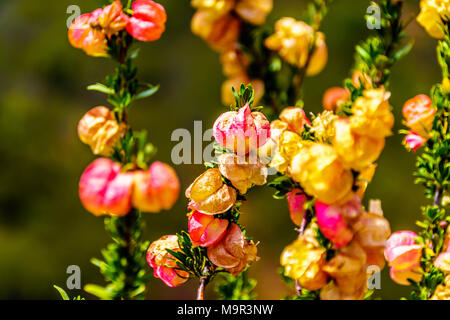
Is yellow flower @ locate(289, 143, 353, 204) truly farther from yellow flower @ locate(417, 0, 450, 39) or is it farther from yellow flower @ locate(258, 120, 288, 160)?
yellow flower @ locate(417, 0, 450, 39)

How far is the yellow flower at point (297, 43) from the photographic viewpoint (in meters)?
0.40

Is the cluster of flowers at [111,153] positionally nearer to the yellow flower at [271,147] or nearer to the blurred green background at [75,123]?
the yellow flower at [271,147]

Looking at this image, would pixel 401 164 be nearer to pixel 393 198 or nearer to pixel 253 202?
pixel 393 198

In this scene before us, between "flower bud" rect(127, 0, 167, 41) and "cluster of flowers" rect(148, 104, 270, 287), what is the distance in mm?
69

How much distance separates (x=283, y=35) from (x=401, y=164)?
1.54 feet

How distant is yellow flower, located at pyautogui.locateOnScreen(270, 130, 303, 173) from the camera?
0.24 m

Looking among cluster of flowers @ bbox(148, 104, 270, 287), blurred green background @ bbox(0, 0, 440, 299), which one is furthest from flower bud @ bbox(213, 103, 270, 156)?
blurred green background @ bbox(0, 0, 440, 299)

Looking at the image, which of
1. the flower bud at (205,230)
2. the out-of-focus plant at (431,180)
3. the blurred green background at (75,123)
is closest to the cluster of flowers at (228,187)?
the flower bud at (205,230)

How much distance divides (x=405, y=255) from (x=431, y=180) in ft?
0.17

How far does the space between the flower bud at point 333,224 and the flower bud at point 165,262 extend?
4.0 inches

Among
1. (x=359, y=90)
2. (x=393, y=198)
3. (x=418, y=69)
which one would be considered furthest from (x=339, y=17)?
(x=359, y=90)
